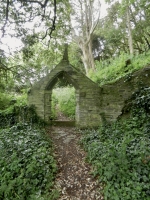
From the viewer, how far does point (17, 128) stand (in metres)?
6.98

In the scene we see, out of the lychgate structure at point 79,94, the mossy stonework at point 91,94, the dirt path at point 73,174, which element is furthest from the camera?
the lychgate structure at point 79,94

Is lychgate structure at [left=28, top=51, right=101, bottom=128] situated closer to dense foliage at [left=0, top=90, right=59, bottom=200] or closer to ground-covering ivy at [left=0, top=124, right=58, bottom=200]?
dense foliage at [left=0, top=90, right=59, bottom=200]

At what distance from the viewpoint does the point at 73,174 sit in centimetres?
445

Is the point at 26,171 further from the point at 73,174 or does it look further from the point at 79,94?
the point at 79,94

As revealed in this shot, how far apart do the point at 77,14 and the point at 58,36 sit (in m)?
9.14

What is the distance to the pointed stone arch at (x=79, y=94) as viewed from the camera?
7.80m

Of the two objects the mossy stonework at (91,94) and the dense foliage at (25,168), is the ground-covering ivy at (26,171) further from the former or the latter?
the mossy stonework at (91,94)

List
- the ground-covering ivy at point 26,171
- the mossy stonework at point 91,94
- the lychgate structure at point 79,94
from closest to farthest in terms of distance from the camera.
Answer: the ground-covering ivy at point 26,171, the mossy stonework at point 91,94, the lychgate structure at point 79,94

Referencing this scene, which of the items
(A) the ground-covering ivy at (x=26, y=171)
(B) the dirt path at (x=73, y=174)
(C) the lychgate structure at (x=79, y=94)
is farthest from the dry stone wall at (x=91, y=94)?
(A) the ground-covering ivy at (x=26, y=171)

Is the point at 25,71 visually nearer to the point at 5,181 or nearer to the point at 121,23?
the point at 5,181

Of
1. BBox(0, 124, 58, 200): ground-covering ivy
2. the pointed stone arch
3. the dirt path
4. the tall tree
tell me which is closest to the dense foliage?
BBox(0, 124, 58, 200): ground-covering ivy

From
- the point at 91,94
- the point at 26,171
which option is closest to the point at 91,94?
the point at 91,94

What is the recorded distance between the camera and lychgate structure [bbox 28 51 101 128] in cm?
780

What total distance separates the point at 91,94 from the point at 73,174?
165 inches
